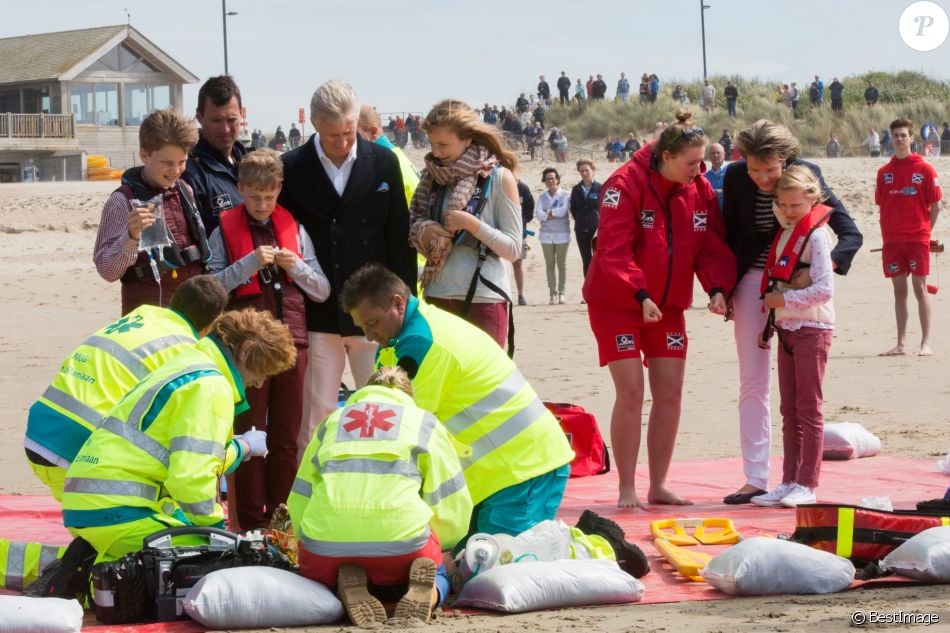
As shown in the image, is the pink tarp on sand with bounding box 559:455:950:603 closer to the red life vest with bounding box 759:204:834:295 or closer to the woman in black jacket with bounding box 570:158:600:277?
the red life vest with bounding box 759:204:834:295

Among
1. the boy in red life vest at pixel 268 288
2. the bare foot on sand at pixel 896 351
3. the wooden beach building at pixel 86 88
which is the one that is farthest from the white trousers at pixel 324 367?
the wooden beach building at pixel 86 88

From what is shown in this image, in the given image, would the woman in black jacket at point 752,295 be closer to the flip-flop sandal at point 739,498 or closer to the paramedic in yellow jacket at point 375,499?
the flip-flop sandal at point 739,498

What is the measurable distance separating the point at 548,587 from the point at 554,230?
14.0 meters

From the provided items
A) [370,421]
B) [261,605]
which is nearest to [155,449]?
[261,605]

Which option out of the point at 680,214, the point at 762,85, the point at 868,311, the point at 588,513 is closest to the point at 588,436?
the point at 680,214

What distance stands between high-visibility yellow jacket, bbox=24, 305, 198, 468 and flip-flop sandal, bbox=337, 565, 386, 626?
1363 mm

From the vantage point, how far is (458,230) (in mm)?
6824

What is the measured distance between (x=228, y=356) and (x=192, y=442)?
44 cm

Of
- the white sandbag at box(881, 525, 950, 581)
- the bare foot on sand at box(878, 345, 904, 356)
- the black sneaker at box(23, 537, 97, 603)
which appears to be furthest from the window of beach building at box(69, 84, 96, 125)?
the white sandbag at box(881, 525, 950, 581)

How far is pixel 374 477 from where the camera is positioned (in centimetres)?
490

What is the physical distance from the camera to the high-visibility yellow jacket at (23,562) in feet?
18.8

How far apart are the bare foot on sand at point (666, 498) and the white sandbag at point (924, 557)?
1.86 m

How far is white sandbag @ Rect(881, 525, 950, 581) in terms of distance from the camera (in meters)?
5.27

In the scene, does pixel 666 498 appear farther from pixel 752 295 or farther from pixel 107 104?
pixel 107 104
